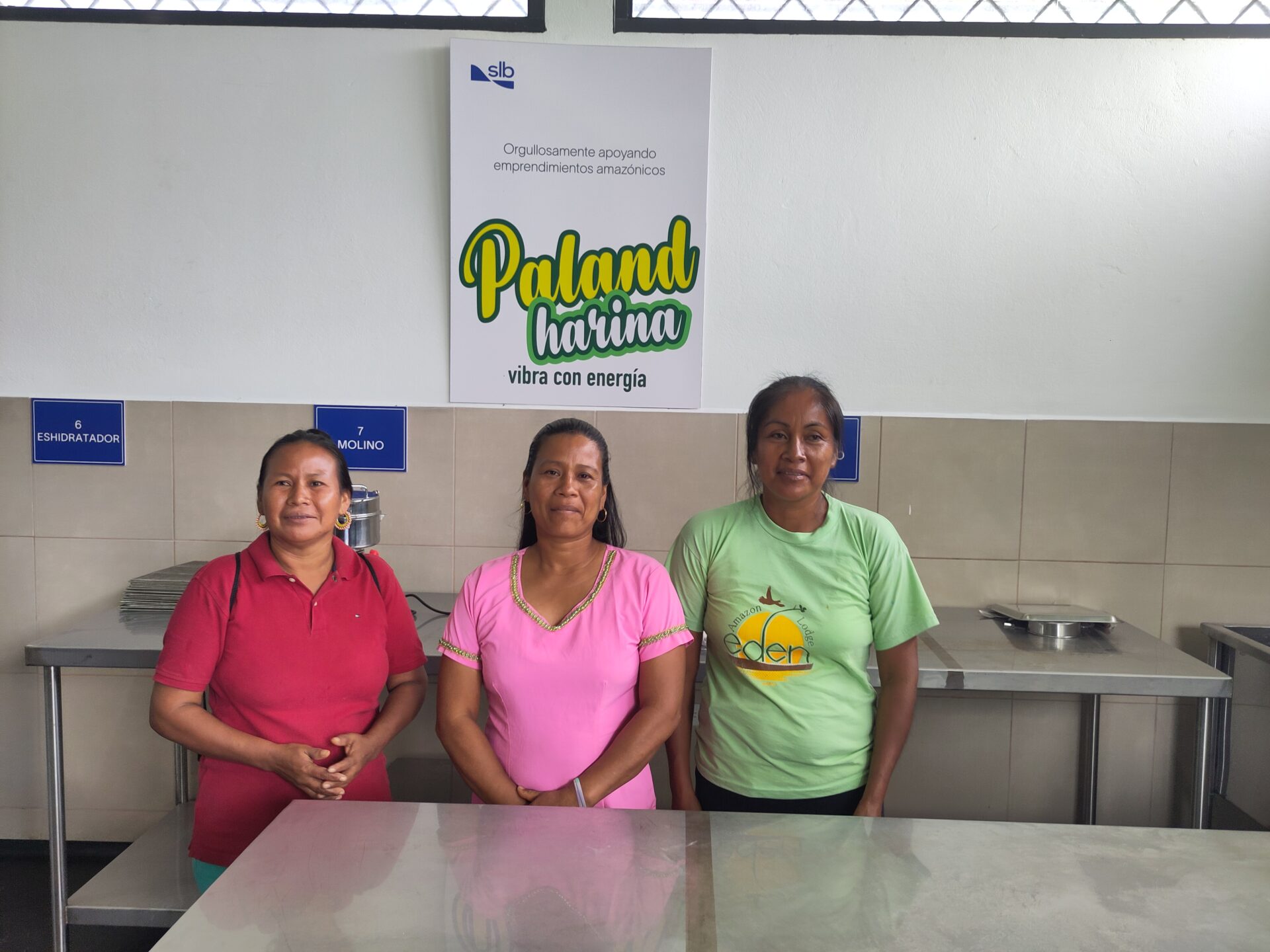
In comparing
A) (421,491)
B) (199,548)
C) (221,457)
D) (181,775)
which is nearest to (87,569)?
(199,548)

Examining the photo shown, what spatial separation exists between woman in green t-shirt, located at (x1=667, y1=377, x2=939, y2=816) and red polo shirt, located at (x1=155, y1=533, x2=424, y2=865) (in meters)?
0.53

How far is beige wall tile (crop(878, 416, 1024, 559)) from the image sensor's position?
256 centimetres

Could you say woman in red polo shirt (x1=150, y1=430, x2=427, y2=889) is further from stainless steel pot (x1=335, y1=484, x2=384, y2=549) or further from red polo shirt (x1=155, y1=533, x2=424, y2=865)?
stainless steel pot (x1=335, y1=484, x2=384, y2=549)

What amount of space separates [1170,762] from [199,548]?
2843 mm

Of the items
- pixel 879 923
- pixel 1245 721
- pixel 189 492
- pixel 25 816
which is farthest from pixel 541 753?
pixel 25 816

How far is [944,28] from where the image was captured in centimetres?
248

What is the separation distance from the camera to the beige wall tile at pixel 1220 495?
8.29 feet

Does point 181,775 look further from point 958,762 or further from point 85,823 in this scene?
point 958,762

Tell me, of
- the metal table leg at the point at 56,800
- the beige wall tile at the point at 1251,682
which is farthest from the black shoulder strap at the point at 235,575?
the beige wall tile at the point at 1251,682

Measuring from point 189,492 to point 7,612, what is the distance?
0.65 meters

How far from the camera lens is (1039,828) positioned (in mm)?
1117

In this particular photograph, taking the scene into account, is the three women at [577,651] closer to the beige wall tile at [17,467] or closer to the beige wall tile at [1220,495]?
the beige wall tile at [1220,495]

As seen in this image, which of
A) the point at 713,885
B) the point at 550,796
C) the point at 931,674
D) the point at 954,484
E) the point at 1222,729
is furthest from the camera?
the point at 954,484

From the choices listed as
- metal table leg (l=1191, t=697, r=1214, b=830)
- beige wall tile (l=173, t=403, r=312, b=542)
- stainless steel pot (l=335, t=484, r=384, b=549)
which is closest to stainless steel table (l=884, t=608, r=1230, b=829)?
metal table leg (l=1191, t=697, r=1214, b=830)
